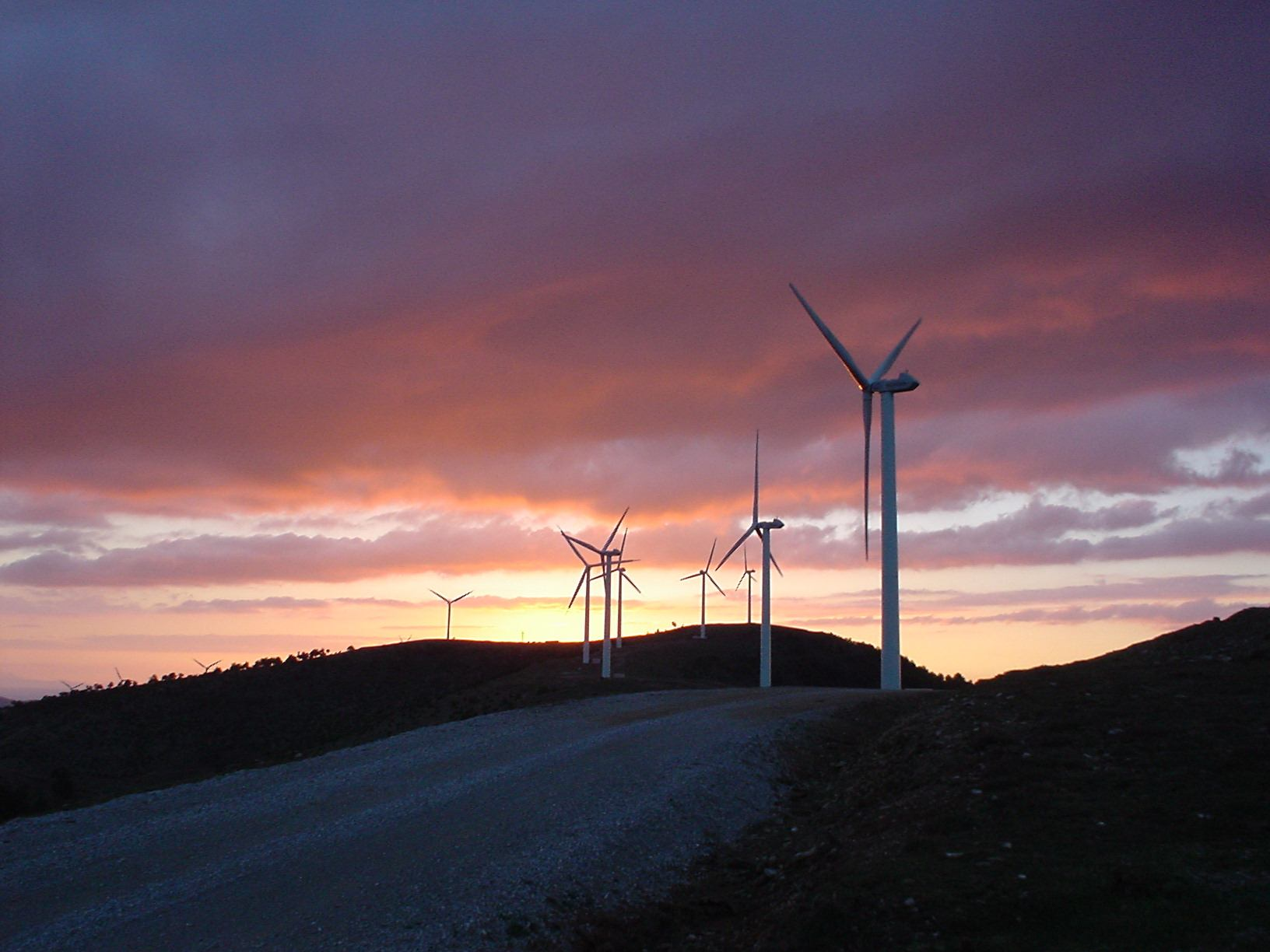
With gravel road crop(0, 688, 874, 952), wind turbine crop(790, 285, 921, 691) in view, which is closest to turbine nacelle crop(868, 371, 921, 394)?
wind turbine crop(790, 285, 921, 691)

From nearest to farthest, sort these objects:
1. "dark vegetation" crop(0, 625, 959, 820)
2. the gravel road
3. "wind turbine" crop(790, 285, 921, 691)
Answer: the gravel road → "wind turbine" crop(790, 285, 921, 691) → "dark vegetation" crop(0, 625, 959, 820)

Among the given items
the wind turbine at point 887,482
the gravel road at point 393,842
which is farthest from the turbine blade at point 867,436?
the gravel road at point 393,842

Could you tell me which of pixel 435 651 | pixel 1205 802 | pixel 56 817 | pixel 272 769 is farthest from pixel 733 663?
pixel 1205 802

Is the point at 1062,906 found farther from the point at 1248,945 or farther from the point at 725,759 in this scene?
the point at 725,759

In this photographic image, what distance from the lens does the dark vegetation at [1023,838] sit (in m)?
14.8

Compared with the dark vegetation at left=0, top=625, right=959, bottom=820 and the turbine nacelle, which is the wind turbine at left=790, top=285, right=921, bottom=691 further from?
the dark vegetation at left=0, top=625, right=959, bottom=820

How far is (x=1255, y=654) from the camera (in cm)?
2781

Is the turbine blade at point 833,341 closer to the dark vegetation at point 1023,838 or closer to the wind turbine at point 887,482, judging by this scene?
the wind turbine at point 887,482

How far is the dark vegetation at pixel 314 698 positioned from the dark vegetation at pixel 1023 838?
2446 cm

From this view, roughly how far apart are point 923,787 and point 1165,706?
6761 mm

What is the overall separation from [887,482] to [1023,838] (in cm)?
2823

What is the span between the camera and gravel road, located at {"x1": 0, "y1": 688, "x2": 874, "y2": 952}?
17938 mm

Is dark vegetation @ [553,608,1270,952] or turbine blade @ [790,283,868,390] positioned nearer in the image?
dark vegetation @ [553,608,1270,952]

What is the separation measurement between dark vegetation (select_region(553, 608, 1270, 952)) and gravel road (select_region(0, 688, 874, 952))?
1397 millimetres
